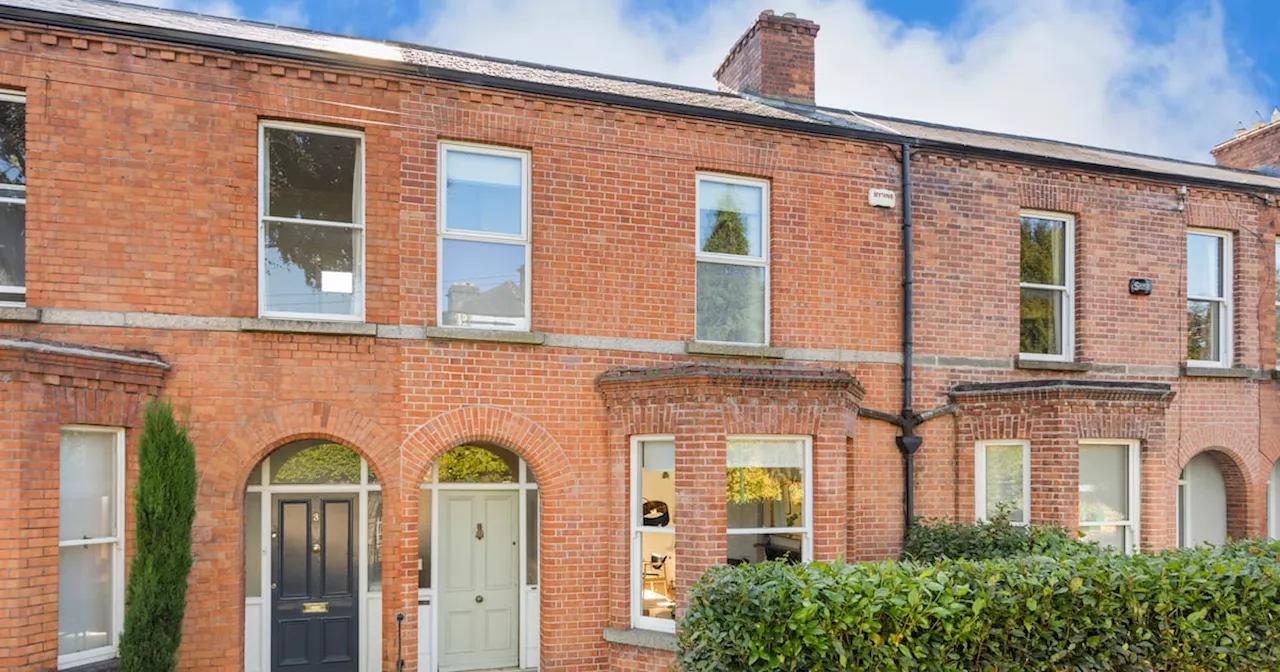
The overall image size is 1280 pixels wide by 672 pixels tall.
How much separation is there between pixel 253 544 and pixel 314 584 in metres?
0.74

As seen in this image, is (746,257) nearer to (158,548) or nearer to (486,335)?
(486,335)

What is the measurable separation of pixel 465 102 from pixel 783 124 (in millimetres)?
3516

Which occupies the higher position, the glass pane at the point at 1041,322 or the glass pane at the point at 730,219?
the glass pane at the point at 730,219

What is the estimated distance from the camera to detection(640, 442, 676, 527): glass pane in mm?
8688

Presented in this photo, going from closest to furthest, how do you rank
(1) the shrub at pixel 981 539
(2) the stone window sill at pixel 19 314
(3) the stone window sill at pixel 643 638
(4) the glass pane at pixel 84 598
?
1. (4) the glass pane at pixel 84 598
2. (2) the stone window sill at pixel 19 314
3. (3) the stone window sill at pixel 643 638
4. (1) the shrub at pixel 981 539

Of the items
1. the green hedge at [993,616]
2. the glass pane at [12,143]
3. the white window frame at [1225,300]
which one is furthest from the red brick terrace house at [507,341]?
the green hedge at [993,616]

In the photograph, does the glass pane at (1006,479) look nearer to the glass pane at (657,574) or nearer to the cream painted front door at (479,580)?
the glass pane at (657,574)

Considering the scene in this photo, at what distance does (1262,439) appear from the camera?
11.8 metres

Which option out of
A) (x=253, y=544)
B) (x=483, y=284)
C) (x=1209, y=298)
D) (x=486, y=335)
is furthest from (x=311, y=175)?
(x=1209, y=298)

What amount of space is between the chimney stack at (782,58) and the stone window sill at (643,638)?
7.27 meters

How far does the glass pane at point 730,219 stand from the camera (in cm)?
966

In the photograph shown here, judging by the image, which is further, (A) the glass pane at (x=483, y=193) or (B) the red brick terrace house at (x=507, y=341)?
(A) the glass pane at (x=483, y=193)

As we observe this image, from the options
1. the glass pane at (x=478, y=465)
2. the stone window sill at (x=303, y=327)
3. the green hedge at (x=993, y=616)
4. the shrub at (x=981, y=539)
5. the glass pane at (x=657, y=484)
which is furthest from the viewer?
the glass pane at (x=478, y=465)

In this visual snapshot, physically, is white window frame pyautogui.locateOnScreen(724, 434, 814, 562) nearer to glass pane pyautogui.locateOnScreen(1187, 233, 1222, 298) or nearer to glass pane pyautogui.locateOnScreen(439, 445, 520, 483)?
glass pane pyautogui.locateOnScreen(439, 445, 520, 483)
